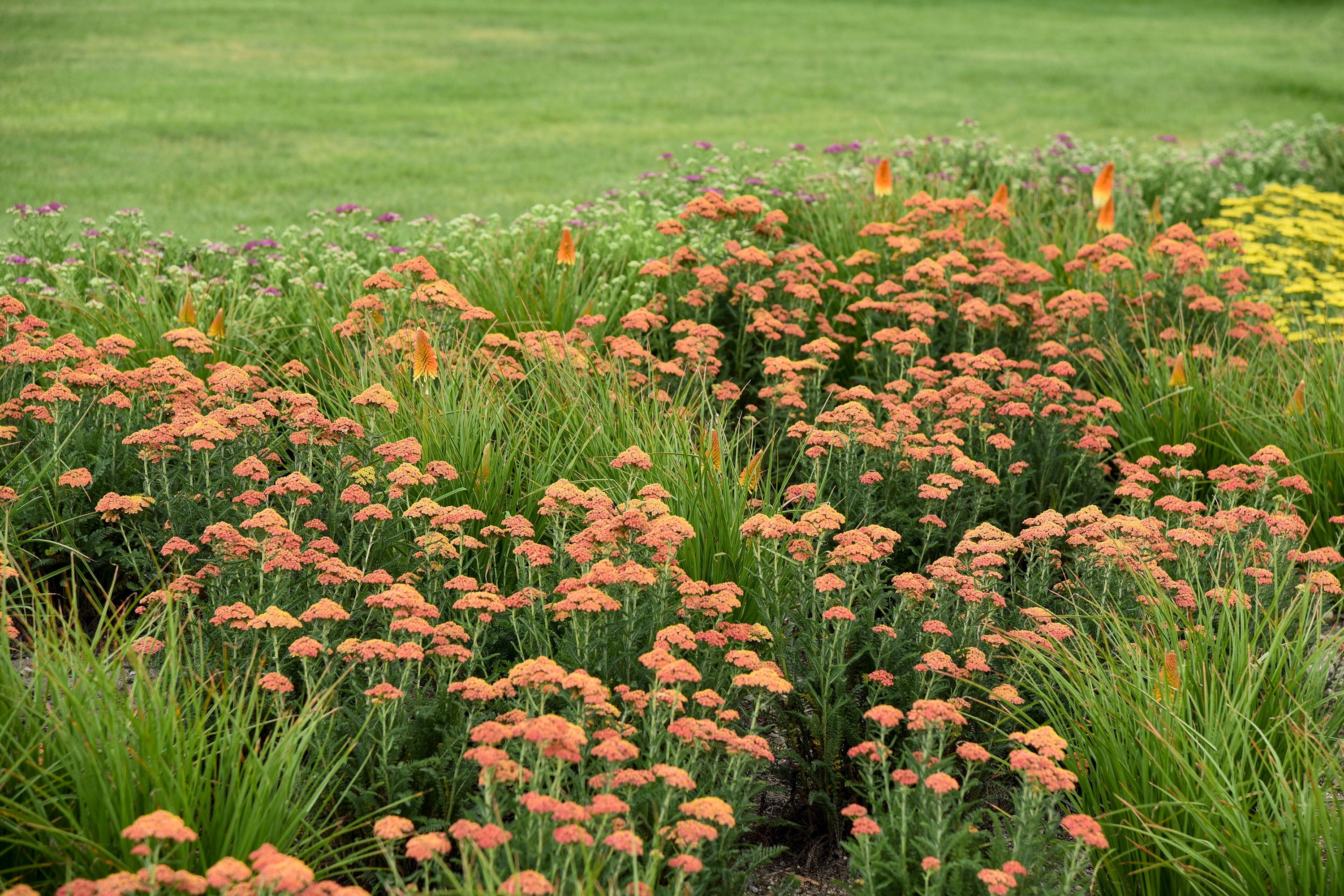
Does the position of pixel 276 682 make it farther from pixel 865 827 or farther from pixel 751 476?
pixel 751 476

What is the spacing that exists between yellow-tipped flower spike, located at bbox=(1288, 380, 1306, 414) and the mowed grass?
579 centimetres

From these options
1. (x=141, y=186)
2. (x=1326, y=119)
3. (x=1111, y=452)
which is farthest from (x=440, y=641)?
(x=1326, y=119)

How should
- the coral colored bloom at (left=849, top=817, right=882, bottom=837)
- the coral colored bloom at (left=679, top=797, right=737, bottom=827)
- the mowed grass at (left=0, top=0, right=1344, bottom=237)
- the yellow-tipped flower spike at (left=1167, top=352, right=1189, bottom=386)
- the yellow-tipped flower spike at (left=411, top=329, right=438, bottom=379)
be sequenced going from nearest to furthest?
the coral colored bloom at (left=679, top=797, right=737, bottom=827) → the coral colored bloom at (left=849, top=817, right=882, bottom=837) → the yellow-tipped flower spike at (left=411, top=329, right=438, bottom=379) → the yellow-tipped flower spike at (left=1167, top=352, right=1189, bottom=386) → the mowed grass at (left=0, top=0, right=1344, bottom=237)

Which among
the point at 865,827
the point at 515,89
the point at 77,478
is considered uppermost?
the point at 515,89

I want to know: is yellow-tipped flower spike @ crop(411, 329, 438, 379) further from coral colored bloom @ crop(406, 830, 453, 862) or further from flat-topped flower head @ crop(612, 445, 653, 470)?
coral colored bloom @ crop(406, 830, 453, 862)

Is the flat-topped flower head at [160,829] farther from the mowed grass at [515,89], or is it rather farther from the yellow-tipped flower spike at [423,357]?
the mowed grass at [515,89]

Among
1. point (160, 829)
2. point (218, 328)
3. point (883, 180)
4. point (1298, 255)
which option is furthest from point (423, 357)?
point (1298, 255)

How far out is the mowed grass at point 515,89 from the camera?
13.1 m

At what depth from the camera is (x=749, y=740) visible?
3.14 metres

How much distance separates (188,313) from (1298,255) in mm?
7657

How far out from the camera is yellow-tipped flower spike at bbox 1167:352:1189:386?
19.9 ft

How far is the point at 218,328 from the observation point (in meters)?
5.81

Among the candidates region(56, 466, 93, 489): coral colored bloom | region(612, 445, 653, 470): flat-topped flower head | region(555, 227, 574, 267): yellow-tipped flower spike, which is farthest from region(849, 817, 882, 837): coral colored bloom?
region(555, 227, 574, 267): yellow-tipped flower spike

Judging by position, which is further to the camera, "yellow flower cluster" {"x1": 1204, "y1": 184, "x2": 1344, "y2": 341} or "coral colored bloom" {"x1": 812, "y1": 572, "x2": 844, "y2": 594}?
"yellow flower cluster" {"x1": 1204, "y1": 184, "x2": 1344, "y2": 341}
